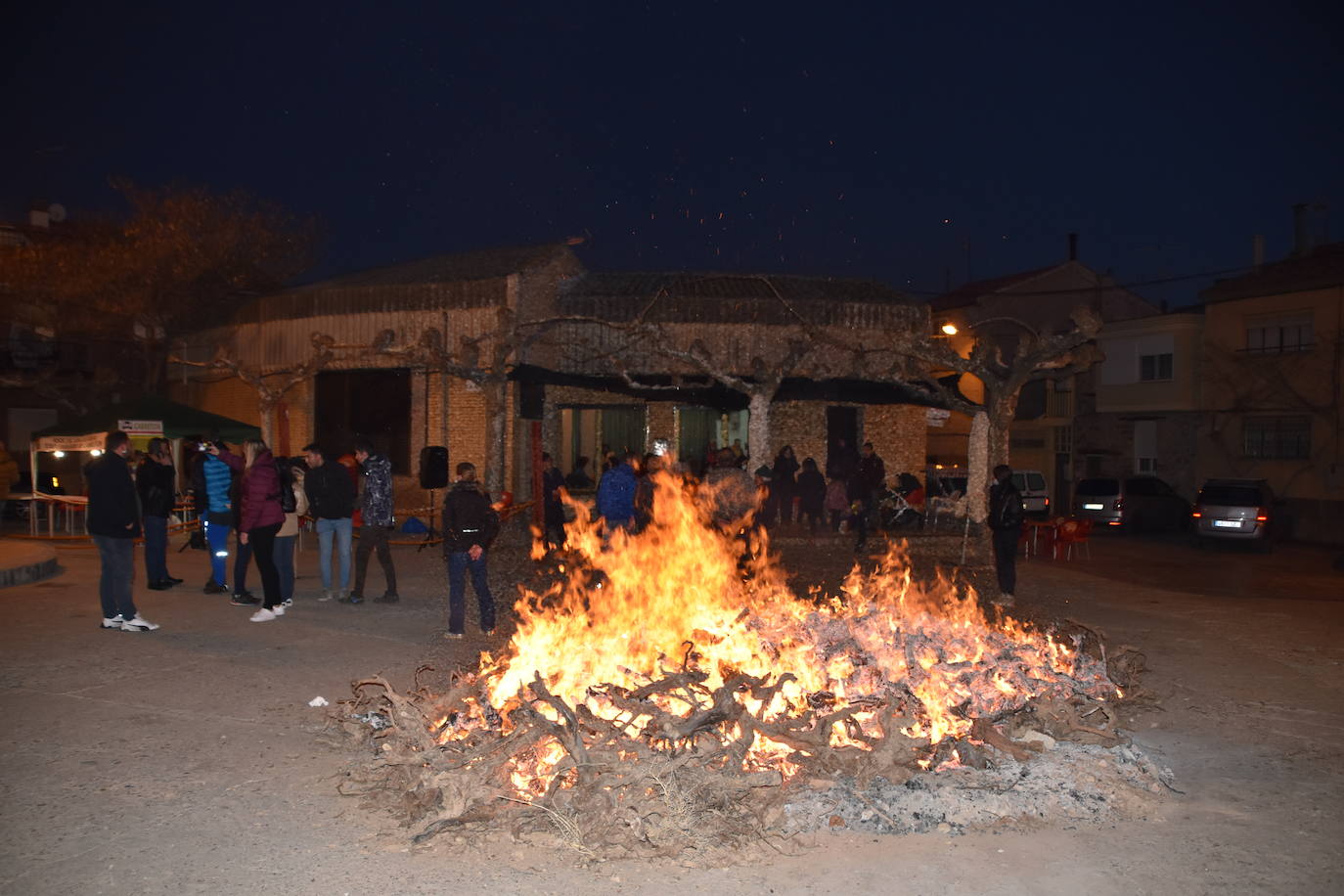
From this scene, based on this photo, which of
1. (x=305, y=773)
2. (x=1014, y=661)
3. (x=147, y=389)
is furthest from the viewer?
(x=147, y=389)

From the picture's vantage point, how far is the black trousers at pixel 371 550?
424 inches

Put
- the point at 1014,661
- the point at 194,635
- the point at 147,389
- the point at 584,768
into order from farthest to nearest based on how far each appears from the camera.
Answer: the point at 147,389 < the point at 194,635 < the point at 1014,661 < the point at 584,768

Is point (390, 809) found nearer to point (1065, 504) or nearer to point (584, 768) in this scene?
point (584, 768)

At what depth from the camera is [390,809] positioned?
192 inches

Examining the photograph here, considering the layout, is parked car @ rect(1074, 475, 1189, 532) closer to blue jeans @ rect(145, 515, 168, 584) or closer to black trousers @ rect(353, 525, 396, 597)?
black trousers @ rect(353, 525, 396, 597)

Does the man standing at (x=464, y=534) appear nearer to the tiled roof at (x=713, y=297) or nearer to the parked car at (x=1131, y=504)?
the tiled roof at (x=713, y=297)

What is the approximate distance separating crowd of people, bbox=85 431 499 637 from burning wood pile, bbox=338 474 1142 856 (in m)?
1.80

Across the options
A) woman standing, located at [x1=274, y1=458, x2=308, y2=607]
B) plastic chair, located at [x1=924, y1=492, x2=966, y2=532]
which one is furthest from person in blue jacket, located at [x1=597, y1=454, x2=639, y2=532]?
plastic chair, located at [x1=924, y1=492, x2=966, y2=532]

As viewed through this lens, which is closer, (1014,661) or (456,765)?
(456,765)

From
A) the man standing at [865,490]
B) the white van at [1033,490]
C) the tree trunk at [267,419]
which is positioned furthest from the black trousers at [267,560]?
the white van at [1033,490]

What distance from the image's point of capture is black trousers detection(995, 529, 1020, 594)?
11.7 metres

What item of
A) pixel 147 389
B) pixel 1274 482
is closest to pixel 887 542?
pixel 1274 482

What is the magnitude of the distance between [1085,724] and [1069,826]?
1.05 metres

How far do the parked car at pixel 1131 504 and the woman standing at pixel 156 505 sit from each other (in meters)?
21.8
